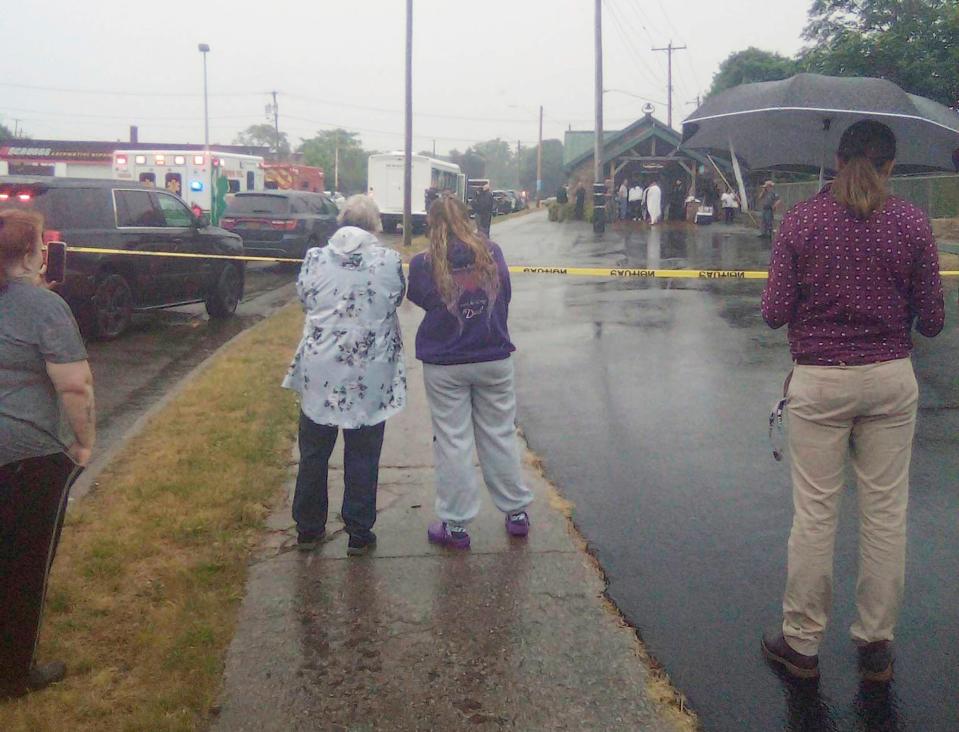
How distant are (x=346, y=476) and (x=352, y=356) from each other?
2.00ft

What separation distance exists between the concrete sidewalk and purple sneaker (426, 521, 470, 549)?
0.05 m

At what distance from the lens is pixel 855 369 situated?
11.2 ft

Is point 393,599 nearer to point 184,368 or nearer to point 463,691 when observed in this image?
point 463,691

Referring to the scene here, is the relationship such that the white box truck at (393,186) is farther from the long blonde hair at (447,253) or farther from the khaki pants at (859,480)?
the khaki pants at (859,480)

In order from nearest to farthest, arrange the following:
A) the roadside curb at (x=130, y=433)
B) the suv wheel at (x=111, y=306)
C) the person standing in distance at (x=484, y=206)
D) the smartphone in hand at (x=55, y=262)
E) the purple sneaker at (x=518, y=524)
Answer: the smartphone in hand at (x=55, y=262), the purple sneaker at (x=518, y=524), the roadside curb at (x=130, y=433), the suv wheel at (x=111, y=306), the person standing in distance at (x=484, y=206)

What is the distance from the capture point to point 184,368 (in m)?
9.98

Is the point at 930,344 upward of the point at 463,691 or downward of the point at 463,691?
upward

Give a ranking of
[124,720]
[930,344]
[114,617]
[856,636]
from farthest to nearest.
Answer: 1. [930,344]
2. [114,617]
3. [856,636]
4. [124,720]

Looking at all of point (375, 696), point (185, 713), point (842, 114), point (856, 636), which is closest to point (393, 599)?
point (375, 696)

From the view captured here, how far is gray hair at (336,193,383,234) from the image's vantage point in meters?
4.71

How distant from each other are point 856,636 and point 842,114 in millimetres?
2363

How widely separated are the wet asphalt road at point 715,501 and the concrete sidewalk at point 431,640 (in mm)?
232

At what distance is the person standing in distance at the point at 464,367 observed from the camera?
181 inches

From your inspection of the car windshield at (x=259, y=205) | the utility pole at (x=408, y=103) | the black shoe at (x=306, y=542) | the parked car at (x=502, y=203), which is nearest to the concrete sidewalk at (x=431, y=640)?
the black shoe at (x=306, y=542)
